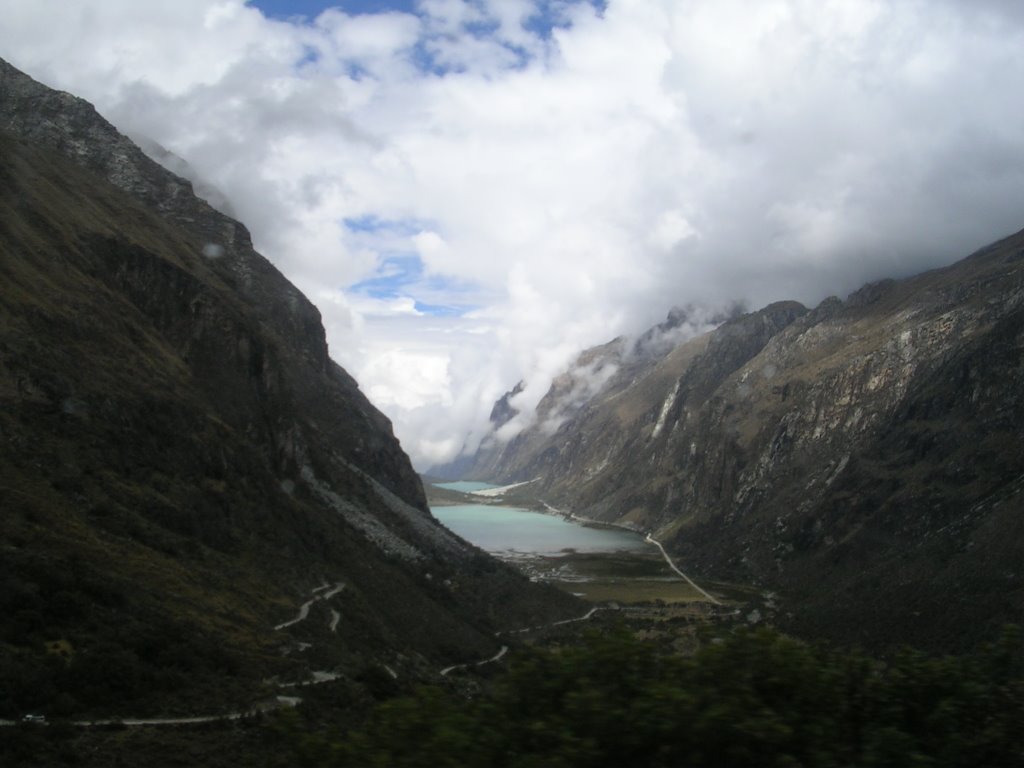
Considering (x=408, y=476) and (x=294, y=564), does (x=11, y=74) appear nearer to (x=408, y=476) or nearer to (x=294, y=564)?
(x=408, y=476)

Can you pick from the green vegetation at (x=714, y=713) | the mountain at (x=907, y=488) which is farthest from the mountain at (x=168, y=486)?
the mountain at (x=907, y=488)

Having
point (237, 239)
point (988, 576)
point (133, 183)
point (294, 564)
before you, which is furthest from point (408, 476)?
point (988, 576)

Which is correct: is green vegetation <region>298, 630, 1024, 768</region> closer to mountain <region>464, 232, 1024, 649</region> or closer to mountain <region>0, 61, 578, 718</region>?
mountain <region>0, 61, 578, 718</region>

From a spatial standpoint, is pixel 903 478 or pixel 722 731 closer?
pixel 722 731

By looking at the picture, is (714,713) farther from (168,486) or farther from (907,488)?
(907,488)

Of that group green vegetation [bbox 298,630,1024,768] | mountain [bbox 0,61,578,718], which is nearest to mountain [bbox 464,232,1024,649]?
mountain [bbox 0,61,578,718]

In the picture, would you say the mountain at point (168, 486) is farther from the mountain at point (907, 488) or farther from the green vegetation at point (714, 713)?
the mountain at point (907, 488)
